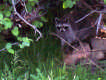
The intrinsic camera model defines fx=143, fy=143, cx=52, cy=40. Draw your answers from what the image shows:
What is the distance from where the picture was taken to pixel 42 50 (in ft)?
6.84

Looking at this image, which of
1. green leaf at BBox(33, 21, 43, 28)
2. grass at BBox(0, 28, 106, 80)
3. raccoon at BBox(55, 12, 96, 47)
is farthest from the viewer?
raccoon at BBox(55, 12, 96, 47)

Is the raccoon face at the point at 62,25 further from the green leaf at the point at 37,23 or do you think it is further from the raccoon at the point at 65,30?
the green leaf at the point at 37,23

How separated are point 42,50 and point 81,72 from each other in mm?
634

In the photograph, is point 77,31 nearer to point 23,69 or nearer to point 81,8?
point 81,8

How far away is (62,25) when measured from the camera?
7.13 ft

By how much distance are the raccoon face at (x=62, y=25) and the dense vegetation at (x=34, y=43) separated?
0.22 ft

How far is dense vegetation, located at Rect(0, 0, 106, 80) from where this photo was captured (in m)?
1.83

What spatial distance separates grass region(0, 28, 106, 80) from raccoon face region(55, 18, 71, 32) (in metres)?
0.17

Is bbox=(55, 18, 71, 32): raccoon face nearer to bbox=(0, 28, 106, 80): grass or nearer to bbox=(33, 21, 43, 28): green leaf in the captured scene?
bbox=(0, 28, 106, 80): grass

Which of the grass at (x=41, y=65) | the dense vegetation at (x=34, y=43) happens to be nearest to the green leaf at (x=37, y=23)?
the dense vegetation at (x=34, y=43)

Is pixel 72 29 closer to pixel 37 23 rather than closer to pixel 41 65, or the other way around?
pixel 37 23

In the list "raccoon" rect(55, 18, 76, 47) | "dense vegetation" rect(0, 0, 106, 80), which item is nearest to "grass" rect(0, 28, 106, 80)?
"dense vegetation" rect(0, 0, 106, 80)

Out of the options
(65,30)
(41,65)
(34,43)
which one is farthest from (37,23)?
(41,65)

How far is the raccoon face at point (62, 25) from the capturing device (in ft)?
7.10
